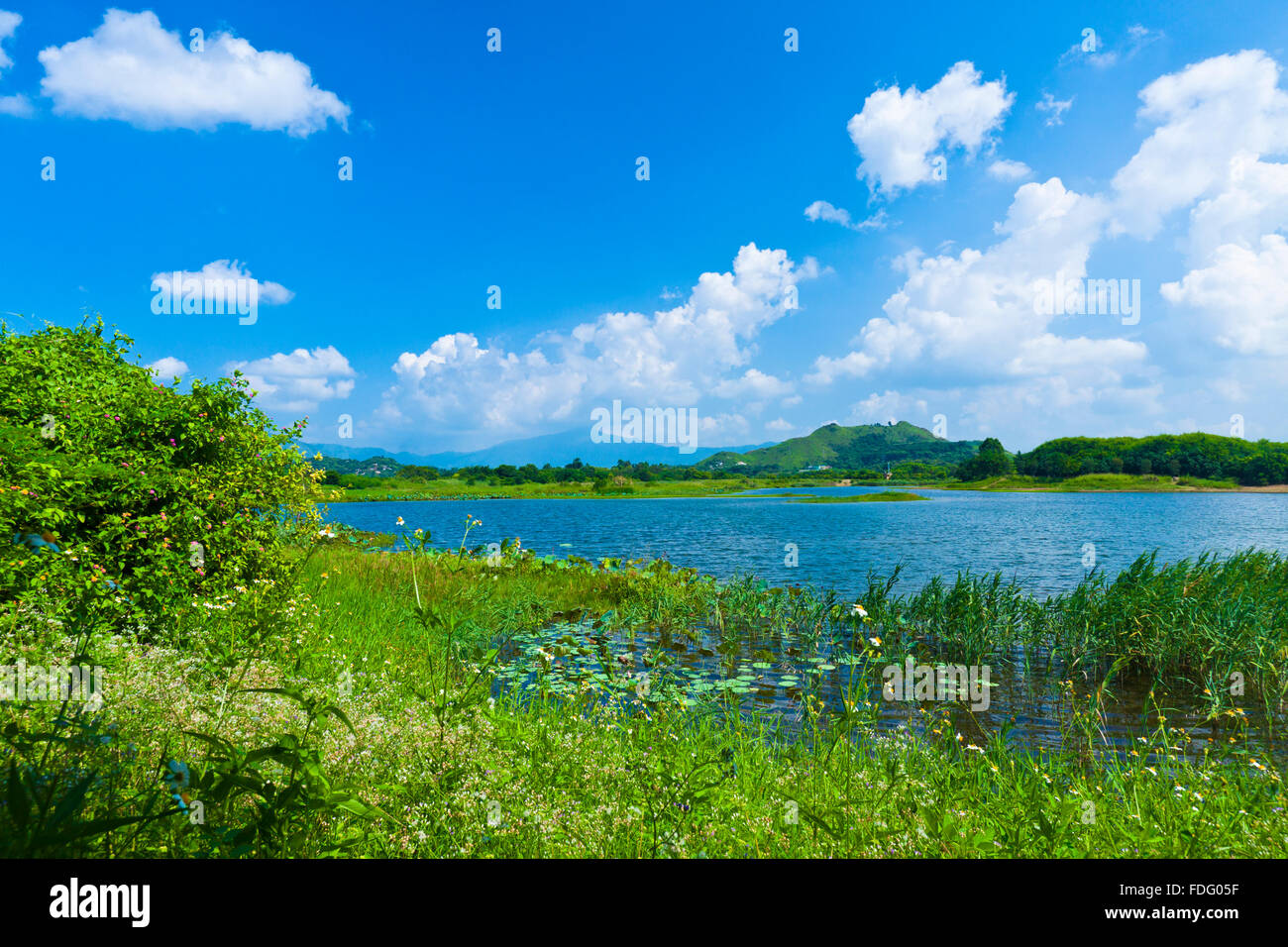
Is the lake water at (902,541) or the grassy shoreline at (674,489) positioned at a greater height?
the grassy shoreline at (674,489)

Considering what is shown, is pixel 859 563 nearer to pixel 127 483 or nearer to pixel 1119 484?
pixel 127 483

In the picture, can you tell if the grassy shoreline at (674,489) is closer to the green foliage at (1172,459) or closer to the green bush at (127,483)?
the green foliage at (1172,459)

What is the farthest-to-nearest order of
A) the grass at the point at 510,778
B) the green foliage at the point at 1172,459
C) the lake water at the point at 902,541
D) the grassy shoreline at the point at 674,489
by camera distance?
the green foliage at the point at 1172,459 → the grassy shoreline at the point at 674,489 → the lake water at the point at 902,541 → the grass at the point at 510,778

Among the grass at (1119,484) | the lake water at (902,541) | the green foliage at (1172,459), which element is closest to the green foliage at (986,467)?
the green foliage at (1172,459)

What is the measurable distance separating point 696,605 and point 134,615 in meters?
13.0

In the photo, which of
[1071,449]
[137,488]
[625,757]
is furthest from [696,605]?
[1071,449]

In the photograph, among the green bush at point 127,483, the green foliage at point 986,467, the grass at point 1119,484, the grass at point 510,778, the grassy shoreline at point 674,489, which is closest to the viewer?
the grass at point 510,778

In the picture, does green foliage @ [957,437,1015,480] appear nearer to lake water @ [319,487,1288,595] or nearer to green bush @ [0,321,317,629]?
lake water @ [319,487,1288,595]

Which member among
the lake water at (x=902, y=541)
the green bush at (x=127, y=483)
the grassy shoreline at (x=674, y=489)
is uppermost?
the green bush at (x=127, y=483)

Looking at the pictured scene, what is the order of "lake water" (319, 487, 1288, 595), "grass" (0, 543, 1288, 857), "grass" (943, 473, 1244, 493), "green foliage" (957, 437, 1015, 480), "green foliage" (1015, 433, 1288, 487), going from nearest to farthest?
"grass" (0, 543, 1288, 857), "lake water" (319, 487, 1288, 595), "grass" (943, 473, 1244, 493), "green foliage" (1015, 433, 1288, 487), "green foliage" (957, 437, 1015, 480)

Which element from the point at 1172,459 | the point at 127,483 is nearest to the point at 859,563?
the point at 127,483

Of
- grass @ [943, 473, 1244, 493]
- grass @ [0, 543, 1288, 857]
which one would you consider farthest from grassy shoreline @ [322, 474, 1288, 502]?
grass @ [0, 543, 1288, 857]
